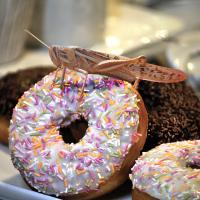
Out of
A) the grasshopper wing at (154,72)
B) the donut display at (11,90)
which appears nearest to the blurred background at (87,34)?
the donut display at (11,90)

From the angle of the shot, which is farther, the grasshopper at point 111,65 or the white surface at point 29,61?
the white surface at point 29,61

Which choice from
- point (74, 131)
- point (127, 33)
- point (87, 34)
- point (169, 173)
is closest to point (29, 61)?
point (87, 34)

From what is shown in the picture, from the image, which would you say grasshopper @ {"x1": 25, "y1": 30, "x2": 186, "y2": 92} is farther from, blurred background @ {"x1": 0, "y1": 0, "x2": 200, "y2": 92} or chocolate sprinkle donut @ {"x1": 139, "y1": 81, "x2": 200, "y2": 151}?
blurred background @ {"x1": 0, "y1": 0, "x2": 200, "y2": 92}

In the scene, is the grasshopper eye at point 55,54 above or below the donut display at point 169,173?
above

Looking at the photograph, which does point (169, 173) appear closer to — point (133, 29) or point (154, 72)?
point (154, 72)

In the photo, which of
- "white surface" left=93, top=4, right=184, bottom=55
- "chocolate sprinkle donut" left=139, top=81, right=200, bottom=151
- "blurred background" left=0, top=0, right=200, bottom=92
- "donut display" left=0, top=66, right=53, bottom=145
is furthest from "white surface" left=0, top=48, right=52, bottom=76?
"chocolate sprinkle donut" left=139, top=81, right=200, bottom=151

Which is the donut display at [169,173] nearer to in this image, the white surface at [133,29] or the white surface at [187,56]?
the white surface at [187,56]

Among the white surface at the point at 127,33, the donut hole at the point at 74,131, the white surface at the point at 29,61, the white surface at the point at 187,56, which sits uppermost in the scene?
the donut hole at the point at 74,131
